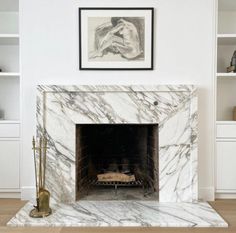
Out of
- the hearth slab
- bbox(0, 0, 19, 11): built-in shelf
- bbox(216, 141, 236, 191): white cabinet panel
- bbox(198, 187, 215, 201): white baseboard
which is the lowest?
the hearth slab

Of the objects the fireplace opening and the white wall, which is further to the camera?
the fireplace opening

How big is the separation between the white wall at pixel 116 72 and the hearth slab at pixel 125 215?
3.60ft

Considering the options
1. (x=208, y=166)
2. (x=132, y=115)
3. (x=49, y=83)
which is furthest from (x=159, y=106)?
(x=49, y=83)

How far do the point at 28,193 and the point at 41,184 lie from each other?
422mm

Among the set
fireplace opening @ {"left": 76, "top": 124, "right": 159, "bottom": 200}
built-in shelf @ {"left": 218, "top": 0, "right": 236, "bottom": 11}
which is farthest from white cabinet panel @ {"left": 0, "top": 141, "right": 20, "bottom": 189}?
built-in shelf @ {"left": 218, "top": 0, "right": 236, "bottom": 11}

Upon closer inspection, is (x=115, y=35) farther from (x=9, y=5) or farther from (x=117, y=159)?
(x=117, y=159)

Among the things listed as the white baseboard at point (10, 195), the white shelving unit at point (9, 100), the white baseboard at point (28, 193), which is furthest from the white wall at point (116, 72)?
the white baseboard at point (10, 195)

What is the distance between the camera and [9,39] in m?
3.33

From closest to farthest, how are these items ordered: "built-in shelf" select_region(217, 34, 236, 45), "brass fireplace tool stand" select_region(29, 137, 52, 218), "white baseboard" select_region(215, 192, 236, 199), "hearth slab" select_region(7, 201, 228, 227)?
"hearth slab" select_region(7, 201, 228, 227), "brass fireplace tool stand" select_region(29, 137, 52, 218), "built-in shelf" select_region(217, 34, 236, 45), "white baseboard" select_region(215, 192, 236, 199)

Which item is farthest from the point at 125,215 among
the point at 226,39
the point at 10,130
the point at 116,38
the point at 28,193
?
the point at 226,39

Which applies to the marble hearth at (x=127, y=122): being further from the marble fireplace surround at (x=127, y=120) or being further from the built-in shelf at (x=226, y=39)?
the built-in shelf at (x=226, y=39)

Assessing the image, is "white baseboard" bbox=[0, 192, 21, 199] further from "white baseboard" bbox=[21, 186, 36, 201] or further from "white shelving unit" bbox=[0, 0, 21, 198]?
"white baseboard" bbox=[21, 186, 36, 201]

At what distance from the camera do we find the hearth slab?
2.53 m

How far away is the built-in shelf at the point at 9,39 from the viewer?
10.5 feet
